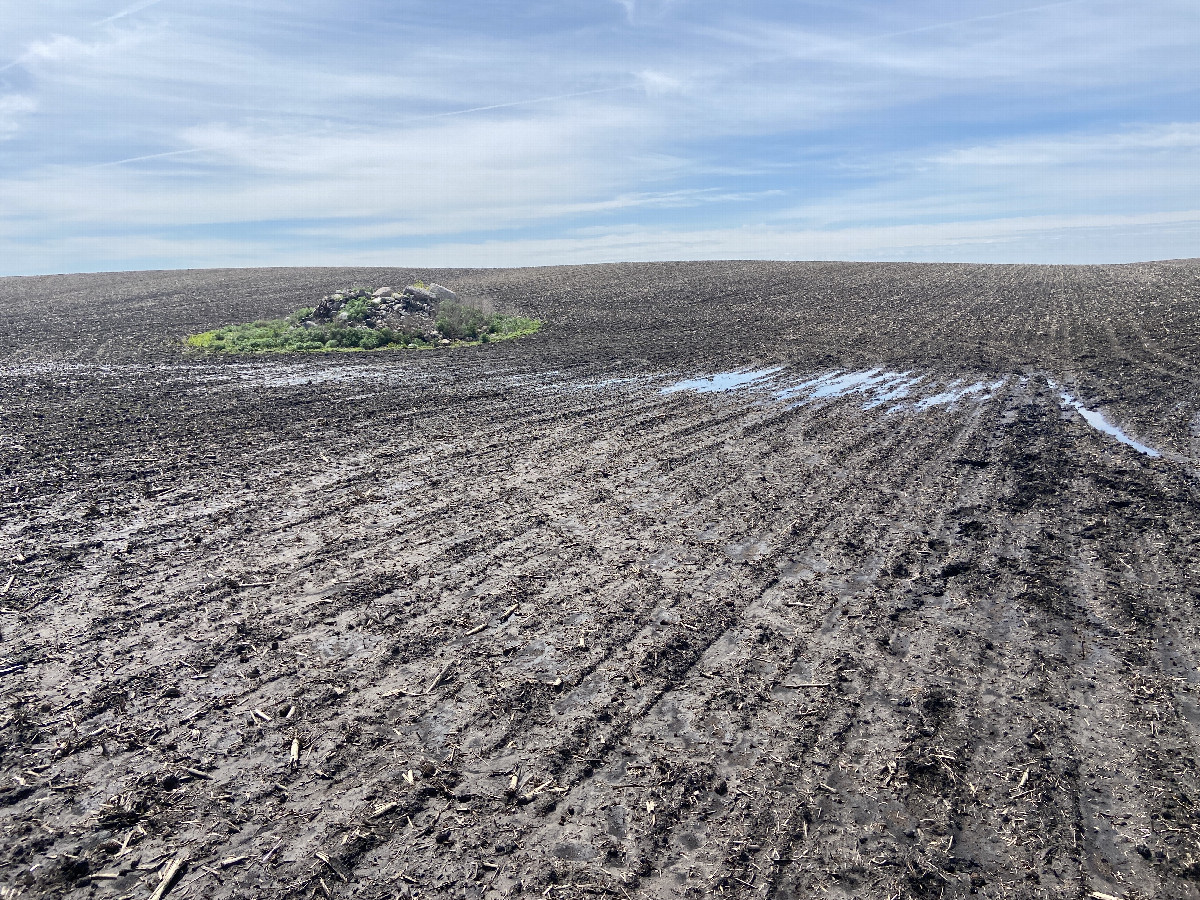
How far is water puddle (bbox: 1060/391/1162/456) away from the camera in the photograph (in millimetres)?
9536

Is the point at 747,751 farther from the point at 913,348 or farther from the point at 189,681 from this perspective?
the point at 913,348

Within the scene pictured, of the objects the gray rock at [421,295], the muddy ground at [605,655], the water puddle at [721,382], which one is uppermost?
Answer: the gray rock at [421,295]

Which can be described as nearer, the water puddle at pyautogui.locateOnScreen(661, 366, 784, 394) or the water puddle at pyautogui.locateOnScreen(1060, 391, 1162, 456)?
the water puddle at pyautogui.locateOnScreen(1060, 391, 1162, 456)

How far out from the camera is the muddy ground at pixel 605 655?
11.1 ft

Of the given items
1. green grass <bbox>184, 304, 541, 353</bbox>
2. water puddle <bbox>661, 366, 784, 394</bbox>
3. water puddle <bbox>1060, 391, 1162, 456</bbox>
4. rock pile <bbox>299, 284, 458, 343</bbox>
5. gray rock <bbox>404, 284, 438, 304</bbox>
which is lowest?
water puddle <bbox>1060, 391, 1162, 456</bbox>

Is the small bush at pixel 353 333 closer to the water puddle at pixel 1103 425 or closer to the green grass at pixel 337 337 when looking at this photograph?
the green grass at pixel 337 337

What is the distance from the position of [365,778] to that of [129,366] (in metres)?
19.3

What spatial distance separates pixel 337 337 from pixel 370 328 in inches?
56.2

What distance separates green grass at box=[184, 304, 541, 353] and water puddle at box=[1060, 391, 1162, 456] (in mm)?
15531

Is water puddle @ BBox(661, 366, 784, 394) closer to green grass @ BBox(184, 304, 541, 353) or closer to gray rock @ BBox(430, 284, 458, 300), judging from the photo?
green grass @ BBox(184, 304, 541, 353)

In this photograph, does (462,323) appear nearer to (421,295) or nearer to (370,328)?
(370,328)

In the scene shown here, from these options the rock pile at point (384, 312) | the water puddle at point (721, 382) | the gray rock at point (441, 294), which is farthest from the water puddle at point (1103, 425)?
the gray rock at point (441, 294)

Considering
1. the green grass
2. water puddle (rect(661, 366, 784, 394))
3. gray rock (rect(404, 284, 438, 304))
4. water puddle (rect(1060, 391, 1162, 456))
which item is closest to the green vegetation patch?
the green grass

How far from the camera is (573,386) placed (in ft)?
49.9
